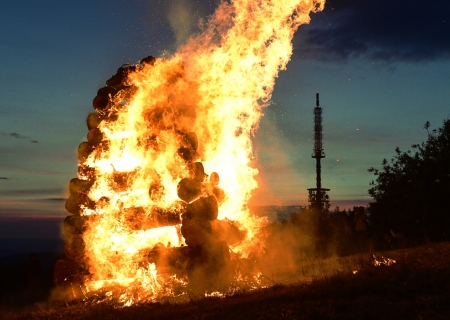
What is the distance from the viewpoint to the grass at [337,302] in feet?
26.6

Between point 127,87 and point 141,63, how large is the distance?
885mm

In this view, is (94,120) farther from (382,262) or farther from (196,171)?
(382,262)

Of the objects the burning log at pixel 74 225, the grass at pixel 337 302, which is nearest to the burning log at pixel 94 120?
the burning log at pixel 74 225

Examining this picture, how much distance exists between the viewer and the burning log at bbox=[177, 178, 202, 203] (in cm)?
1363

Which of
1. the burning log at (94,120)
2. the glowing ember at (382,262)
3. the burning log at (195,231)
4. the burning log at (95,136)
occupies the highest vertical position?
the burning log at (94,120)

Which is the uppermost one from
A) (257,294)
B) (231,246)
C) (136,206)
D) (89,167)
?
(89,167)

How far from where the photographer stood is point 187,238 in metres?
13.8

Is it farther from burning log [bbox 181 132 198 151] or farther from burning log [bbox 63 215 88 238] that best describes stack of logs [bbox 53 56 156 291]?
burning log [bbox 181 132 198 151]

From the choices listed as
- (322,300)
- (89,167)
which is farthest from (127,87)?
(322,300)

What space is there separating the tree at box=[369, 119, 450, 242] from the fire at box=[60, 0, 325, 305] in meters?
8.68

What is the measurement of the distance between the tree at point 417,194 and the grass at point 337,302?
980 centimetres

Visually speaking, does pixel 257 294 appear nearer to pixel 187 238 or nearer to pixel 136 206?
pixel 187 238

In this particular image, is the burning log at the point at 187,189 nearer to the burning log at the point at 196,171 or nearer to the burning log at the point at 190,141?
the burning log at the point at 196,171

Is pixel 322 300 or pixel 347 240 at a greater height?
pixel 347 240
